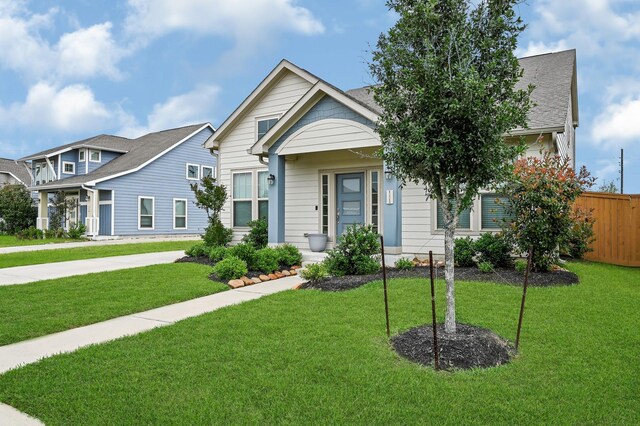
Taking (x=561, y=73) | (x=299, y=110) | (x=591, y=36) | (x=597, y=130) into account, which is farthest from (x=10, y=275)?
(x=597, y=130)

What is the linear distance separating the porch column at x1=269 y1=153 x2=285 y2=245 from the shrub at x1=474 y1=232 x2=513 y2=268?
16.1 ft

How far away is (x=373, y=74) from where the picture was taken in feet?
14.4

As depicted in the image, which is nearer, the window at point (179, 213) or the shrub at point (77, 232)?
the shrub at point (77, 232)

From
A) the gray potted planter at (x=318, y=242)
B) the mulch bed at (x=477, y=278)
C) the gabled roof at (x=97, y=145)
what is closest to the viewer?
the mulch bed at (x=477, y=278)

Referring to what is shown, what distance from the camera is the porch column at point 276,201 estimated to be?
10.8m

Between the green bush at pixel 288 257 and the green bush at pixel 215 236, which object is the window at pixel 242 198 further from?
the green bush at pixel 288 257

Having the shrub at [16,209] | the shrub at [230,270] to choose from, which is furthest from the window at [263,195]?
the shrub at [16,209]

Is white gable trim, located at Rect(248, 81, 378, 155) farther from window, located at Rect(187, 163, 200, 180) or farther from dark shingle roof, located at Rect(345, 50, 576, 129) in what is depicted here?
window, located at Rect(187, 163, 200, 180)

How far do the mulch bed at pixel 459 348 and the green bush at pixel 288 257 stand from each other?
5.53 metres

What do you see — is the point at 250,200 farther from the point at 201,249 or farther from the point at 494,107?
the point at 494,107

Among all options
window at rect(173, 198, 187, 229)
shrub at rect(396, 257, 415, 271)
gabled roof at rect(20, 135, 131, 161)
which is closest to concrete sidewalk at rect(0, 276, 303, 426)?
shrub at rect(396, 257, 415, 271)

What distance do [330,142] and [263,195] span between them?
3.49 meters

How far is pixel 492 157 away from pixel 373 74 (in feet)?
4.91

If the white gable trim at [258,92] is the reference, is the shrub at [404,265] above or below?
below
